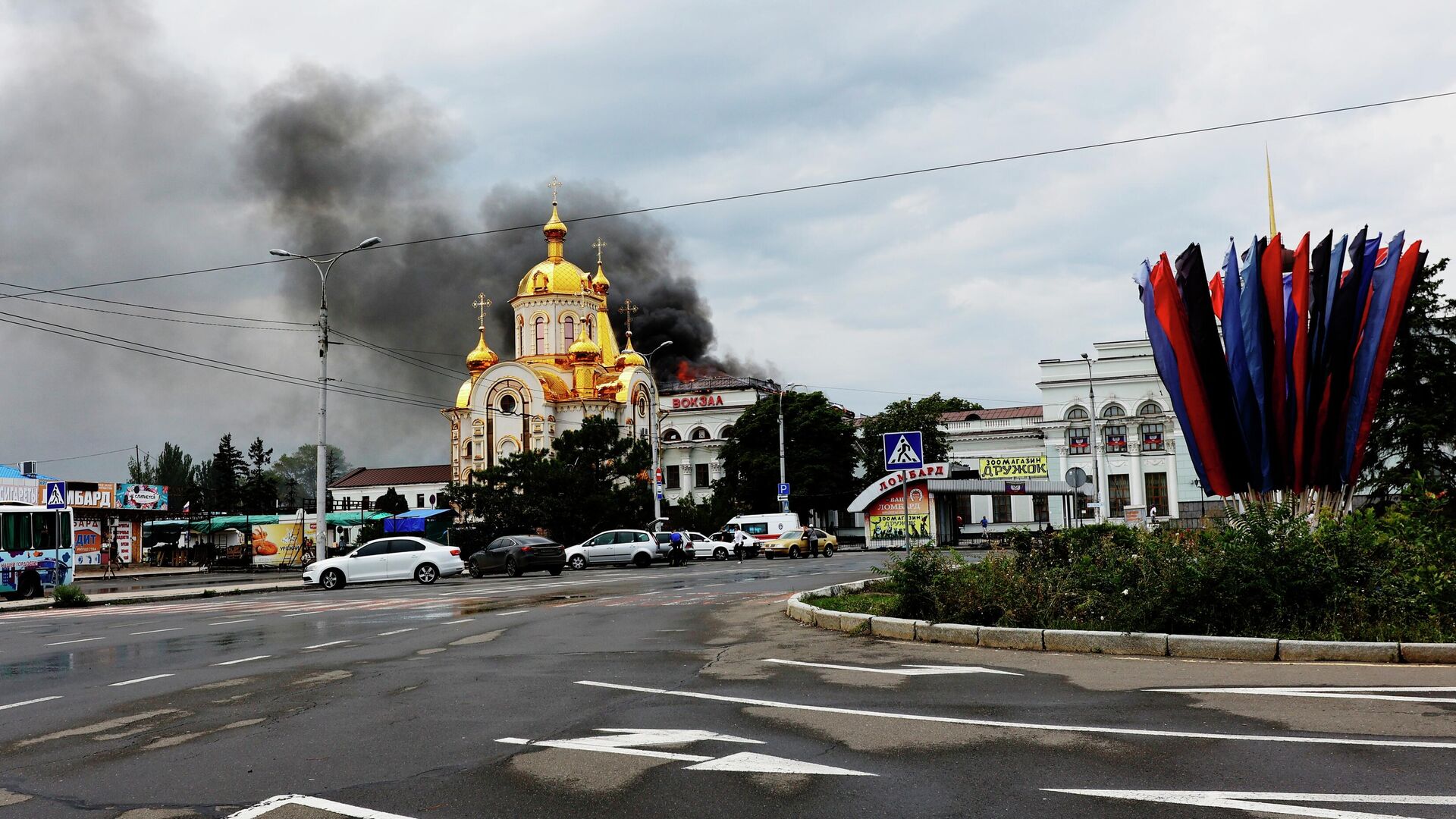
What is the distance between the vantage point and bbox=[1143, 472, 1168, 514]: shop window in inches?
2475

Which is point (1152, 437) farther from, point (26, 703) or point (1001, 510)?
point (26, 703)

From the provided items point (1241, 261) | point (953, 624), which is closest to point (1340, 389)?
point (1241, 261)

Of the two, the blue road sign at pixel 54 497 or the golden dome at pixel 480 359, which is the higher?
the golden dome at pixel 480 359

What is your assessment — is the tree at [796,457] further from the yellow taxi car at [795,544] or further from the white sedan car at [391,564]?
the white sedan car at [391,564]

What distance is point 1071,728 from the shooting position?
681cm

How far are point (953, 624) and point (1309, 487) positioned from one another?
30.8ft

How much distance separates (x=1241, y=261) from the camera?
61.8 ft

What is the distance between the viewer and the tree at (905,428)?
69.2 metres

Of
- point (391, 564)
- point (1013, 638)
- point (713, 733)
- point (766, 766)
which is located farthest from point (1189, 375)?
point (391, 564)

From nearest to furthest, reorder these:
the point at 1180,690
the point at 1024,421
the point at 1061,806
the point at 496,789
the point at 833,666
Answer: the point at 1061,806
the point at 496,789
the point at 1180,690
the point at 833,666
the point at 1024,421

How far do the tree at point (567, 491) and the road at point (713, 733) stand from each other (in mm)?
34109

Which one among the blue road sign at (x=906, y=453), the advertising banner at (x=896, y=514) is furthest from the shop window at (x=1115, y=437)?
the blue road sign at (x=906, y=453)

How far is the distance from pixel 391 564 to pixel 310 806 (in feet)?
87.9

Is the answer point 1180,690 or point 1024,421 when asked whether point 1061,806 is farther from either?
point 1024,421
